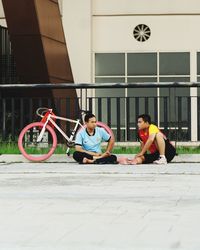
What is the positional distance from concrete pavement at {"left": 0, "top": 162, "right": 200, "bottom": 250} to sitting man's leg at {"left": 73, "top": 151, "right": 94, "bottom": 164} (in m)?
0.86

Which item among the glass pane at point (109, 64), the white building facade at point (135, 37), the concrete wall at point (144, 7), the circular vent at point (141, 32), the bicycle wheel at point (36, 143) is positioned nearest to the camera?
the bicycle wheel at point (36, 143)

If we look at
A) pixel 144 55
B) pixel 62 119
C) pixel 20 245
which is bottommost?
pixel 20 245

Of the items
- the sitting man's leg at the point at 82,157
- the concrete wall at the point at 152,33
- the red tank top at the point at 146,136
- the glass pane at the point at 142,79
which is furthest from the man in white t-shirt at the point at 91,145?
the glass pane at the point at 142,79

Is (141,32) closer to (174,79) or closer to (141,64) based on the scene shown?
(141,64)

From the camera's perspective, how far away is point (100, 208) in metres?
7.87

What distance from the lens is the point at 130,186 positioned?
10078 millimetres

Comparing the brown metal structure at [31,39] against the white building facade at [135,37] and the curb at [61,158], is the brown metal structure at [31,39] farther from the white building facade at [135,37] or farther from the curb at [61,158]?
the curb at [61,158]

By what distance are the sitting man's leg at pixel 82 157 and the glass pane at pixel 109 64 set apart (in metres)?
11.4

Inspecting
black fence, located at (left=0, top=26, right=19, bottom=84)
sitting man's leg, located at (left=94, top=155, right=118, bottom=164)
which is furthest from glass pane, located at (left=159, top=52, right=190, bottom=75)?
sitting man's leg, located at (left=94, top=155, right=118, bottom=164)

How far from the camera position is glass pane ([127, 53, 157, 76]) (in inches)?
968

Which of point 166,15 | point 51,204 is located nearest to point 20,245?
point 51,204

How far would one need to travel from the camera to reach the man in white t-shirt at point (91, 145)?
13.5 metres

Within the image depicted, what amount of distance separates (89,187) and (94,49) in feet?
48.8

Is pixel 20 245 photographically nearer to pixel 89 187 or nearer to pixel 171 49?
pixel 89 187
